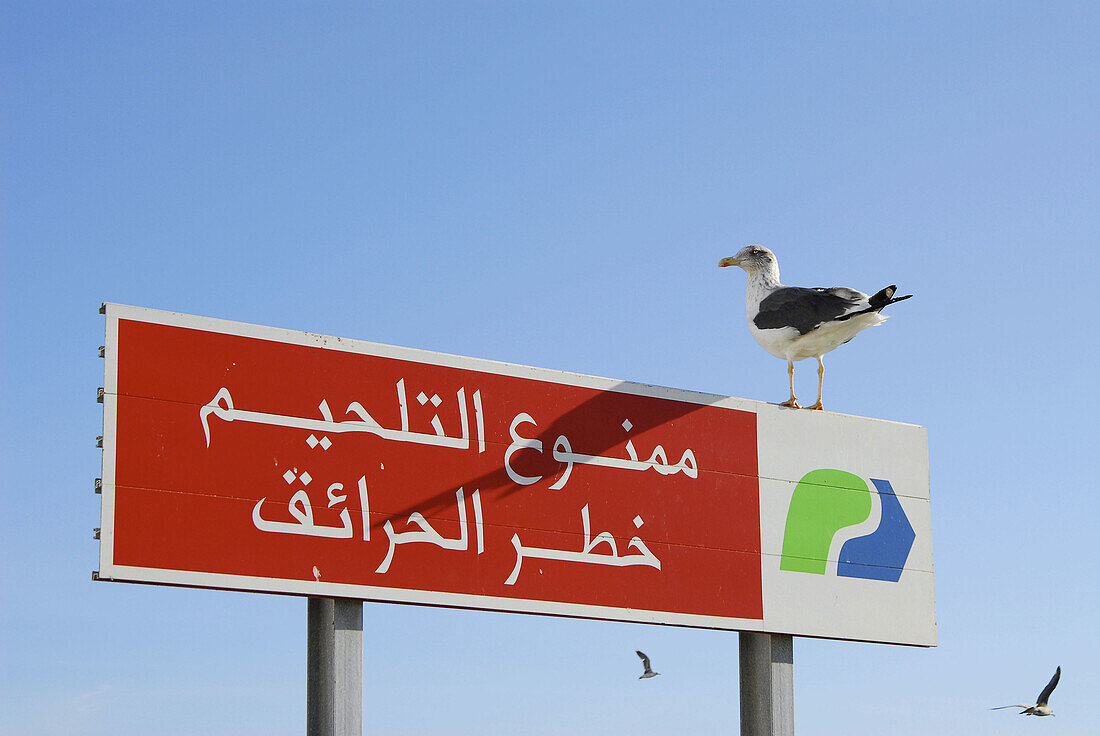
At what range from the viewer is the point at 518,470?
387 inches

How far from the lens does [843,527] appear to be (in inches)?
446

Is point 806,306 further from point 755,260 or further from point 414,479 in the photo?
point 414,479

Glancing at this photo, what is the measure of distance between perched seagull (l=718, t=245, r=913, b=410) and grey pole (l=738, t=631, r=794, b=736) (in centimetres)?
197

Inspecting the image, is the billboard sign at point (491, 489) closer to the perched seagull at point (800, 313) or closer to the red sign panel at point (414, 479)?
the red sign panel at point (414, 479)

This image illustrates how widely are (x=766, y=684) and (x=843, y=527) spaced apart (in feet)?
4.90

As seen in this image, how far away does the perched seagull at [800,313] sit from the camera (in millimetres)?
11180

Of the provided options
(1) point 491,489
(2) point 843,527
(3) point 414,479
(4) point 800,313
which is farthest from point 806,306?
(3) point 414,479

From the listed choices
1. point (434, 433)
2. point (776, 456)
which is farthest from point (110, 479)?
point (776, 456)

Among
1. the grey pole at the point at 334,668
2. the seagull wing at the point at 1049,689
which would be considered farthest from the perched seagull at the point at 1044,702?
the grey pole at the point at 334,668

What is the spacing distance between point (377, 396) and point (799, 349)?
387 centimetres

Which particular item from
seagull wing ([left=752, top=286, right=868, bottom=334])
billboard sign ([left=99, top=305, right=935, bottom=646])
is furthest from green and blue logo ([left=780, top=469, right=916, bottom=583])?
seagull wing ([left=752, top=286, right=868, bottom=334])

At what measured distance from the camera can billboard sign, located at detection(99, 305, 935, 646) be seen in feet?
27.8

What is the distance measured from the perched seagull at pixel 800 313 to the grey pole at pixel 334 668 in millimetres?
4392

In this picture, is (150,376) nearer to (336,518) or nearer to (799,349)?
(336,518)
